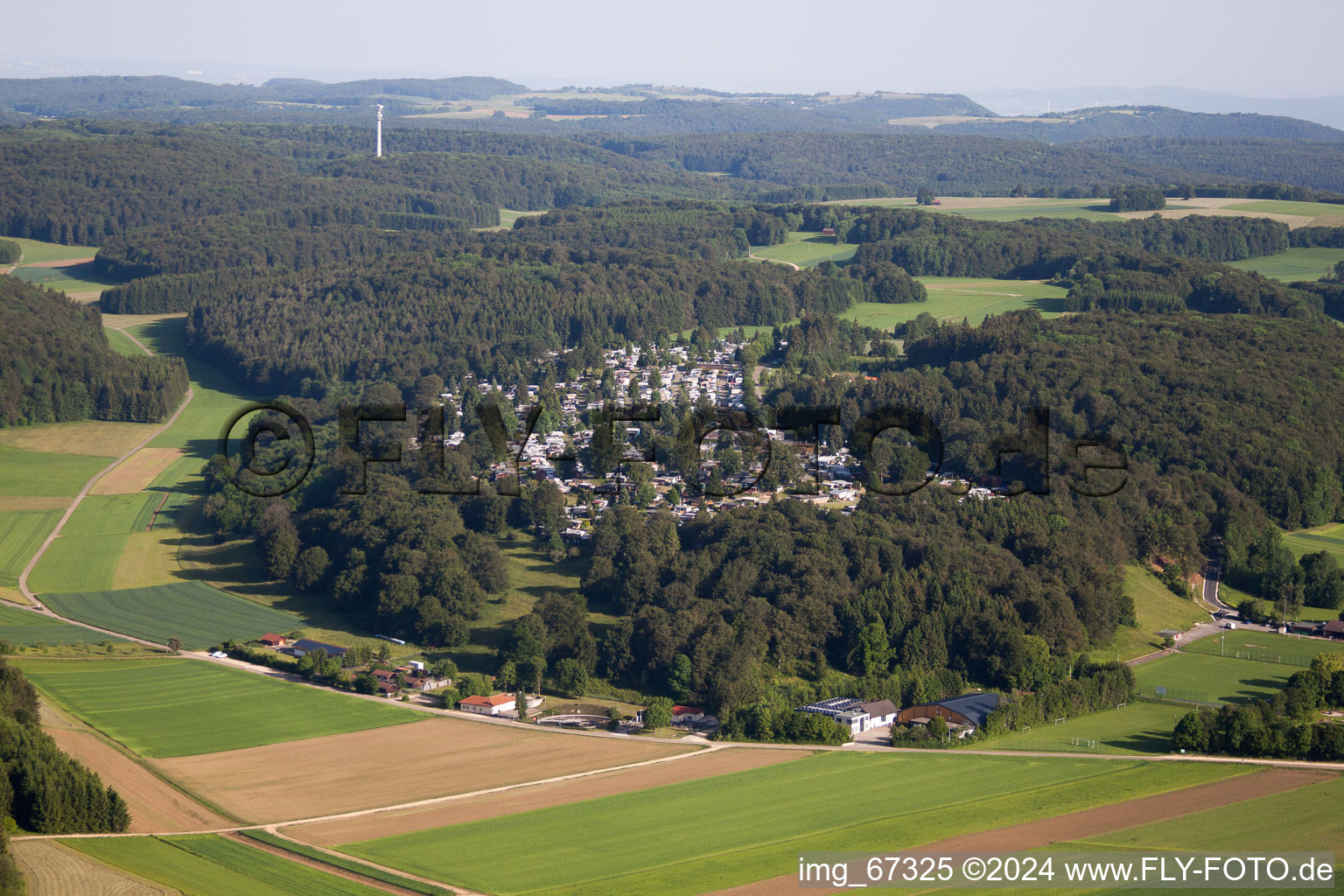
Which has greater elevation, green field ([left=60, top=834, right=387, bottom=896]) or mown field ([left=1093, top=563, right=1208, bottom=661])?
mown field ([left=1093, top=563, right=1208, bottom=661])

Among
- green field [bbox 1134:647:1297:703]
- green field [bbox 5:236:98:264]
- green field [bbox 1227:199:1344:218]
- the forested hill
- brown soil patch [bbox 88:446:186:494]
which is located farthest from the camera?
green field [bbox 1227:199:1344:218]

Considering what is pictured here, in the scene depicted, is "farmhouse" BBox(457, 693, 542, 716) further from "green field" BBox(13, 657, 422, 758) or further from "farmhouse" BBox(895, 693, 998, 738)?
"farmhouse" BBox(895, 693, 998, 738)

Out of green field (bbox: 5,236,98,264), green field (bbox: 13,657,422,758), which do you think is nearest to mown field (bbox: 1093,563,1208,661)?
green field (bbox: 13,657,422,758)

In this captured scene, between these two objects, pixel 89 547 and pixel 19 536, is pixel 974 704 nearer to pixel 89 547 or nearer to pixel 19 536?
pixel 89 547

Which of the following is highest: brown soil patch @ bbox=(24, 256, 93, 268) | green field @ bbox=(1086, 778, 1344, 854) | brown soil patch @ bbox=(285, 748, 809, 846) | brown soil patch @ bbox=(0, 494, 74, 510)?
brown soil patch @ bbox=(24, 256, 93, 268)

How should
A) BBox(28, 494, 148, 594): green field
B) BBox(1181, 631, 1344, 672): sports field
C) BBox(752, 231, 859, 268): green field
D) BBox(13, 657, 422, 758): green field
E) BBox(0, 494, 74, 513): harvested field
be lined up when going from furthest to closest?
1. BBox(752, 231, 859, 268): green field
2. BBox(0, 494, 74, 513): harvested field
3. BBox(28, 494, 148, 594): green field
4. BBox(1181, 631, 1344, 672): sports field
5. BBox(13, 657, 422, 758): green field

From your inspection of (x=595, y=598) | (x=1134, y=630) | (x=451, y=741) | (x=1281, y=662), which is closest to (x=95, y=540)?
(x=595, y=598)

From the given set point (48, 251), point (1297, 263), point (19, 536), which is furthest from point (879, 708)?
point (48, 251)
